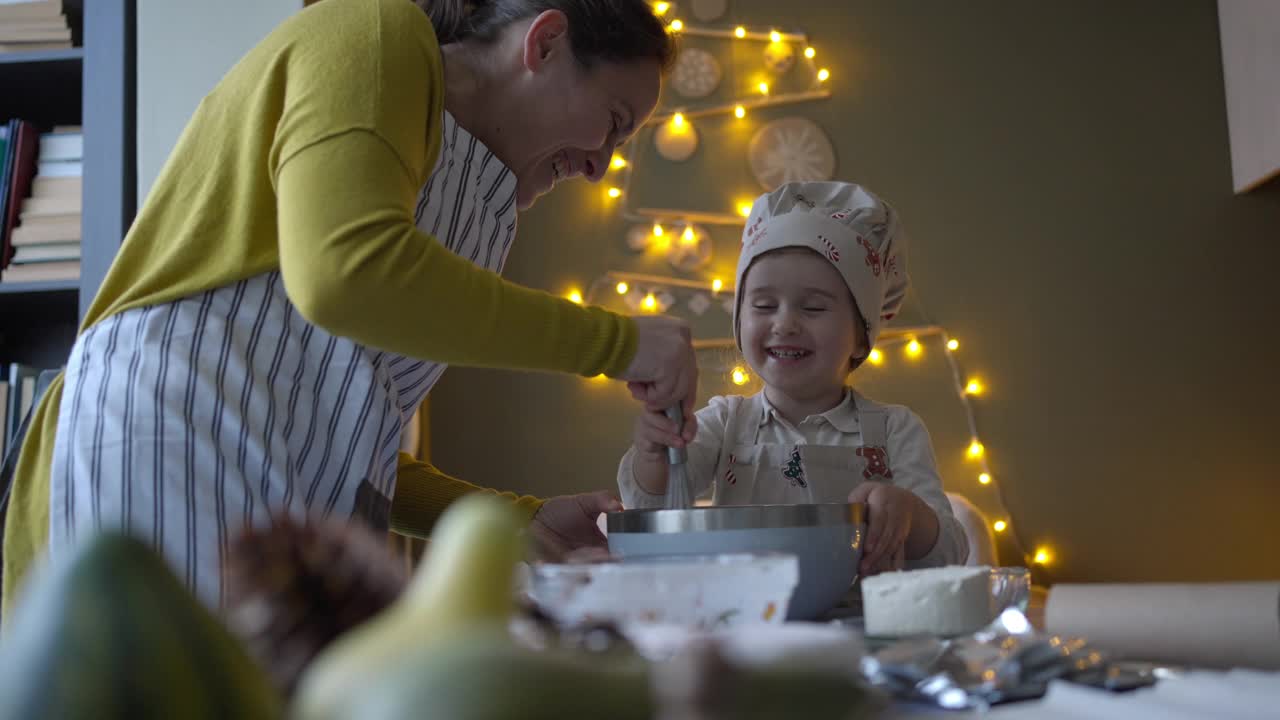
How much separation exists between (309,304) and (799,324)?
100 cm

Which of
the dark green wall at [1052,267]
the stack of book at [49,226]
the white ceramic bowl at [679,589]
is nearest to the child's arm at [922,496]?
the white ceramic bowl at [679,589]

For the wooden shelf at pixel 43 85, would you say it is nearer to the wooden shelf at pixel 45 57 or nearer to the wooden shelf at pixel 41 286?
the wooden shelf at pixel 45 57

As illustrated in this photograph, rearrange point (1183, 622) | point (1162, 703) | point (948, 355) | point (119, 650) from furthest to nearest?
point (948, 355)
point (1183, 622)
point (1162, 703)
point (119, 650)

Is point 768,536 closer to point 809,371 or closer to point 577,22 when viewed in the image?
point 577,22

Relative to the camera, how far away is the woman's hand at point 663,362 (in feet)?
2.81

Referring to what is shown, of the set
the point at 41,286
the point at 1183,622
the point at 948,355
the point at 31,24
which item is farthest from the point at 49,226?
the point at 948,355

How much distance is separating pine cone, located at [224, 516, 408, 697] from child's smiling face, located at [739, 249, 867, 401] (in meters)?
1.39

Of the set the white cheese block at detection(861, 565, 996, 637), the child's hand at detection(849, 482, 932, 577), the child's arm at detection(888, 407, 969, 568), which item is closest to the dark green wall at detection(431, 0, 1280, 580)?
the child's arm at detection(888, 407, 969, 568)

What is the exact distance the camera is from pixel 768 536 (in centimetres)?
72

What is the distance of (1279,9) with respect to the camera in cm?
317

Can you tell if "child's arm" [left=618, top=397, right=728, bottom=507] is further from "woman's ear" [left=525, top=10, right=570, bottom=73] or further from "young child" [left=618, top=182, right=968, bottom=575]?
"woman's ear" [left=525, top=10, right=570, bottom=73]

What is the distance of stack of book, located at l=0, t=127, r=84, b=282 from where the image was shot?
2.00m

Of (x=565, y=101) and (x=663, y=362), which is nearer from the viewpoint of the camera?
(x=663, y=362)

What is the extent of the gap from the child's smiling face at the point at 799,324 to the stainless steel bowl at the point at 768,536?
857 millimetres
